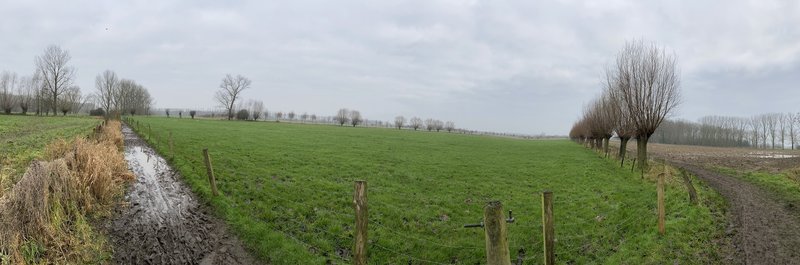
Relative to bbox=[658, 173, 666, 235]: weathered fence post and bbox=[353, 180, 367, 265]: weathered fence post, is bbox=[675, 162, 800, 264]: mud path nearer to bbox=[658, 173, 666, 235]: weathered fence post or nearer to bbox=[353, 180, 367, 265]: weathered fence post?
bbox=[658, 173, 666, 235]: weathered fence post

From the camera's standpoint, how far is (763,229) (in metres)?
11.1

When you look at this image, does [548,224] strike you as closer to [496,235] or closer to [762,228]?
[496,235]

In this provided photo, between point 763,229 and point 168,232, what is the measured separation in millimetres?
15732

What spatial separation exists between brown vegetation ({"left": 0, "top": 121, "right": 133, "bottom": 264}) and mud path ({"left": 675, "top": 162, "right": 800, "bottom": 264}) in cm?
1402

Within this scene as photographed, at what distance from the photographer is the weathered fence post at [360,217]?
725 cm

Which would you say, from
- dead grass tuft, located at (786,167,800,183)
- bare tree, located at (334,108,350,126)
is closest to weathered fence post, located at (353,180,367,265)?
dead grass tuft, located at (786,167,800,183)

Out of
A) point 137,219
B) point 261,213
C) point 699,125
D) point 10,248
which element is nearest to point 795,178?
point 261,213

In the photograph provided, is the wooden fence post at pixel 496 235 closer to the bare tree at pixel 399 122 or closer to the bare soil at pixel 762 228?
the bare soil at pixel 762 228

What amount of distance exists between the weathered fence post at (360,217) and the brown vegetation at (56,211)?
527 centimetres

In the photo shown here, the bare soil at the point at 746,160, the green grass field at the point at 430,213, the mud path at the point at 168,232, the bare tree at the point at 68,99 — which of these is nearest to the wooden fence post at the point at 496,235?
the green grass field at the point at 430,213

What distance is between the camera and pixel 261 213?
466 inches

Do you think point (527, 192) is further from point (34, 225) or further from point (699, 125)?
point (699, 125)

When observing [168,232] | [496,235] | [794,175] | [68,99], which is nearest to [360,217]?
[496,235]

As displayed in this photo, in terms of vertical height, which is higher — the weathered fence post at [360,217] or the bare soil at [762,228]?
the weathered fence post at [360,217]
